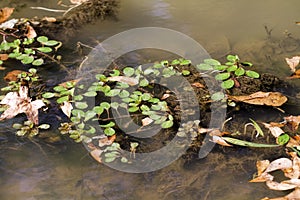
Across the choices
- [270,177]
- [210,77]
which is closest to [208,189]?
[270,177]

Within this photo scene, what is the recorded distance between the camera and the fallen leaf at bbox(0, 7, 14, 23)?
10.5 feet

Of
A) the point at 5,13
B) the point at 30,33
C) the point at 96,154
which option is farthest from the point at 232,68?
the point at 5,13

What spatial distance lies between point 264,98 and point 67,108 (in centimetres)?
124

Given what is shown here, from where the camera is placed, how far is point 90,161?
6.88 ft

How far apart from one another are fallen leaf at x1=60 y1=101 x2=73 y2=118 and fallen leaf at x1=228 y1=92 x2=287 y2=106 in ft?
3.37

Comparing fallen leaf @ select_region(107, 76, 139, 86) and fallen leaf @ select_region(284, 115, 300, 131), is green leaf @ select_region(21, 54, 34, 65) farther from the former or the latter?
fallen leaf @ select_region(284, 115, 300, 131)

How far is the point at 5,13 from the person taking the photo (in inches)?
128

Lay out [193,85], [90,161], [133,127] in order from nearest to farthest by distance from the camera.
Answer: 1. [90,161]
2. [133,127]
3. [193,85]

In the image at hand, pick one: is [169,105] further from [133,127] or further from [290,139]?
[290,139]

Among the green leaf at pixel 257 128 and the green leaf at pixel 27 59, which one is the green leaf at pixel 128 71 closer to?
the green leaf at pixel 27 59

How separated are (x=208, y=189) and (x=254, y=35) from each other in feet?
5.30

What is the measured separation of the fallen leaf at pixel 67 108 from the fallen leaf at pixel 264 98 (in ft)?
3.37

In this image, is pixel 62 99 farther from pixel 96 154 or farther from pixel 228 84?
pixel 228 84

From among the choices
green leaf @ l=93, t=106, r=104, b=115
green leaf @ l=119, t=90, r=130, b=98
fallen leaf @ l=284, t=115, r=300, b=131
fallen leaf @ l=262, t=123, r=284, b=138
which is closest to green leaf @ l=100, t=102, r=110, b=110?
green leaf @ l=93, t=106, r=104, b=115
